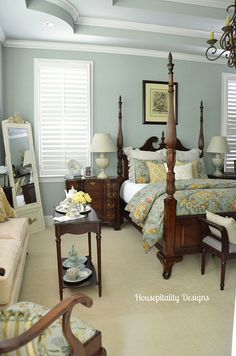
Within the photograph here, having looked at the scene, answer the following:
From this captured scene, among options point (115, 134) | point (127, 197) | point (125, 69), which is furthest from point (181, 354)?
point (125, 69)

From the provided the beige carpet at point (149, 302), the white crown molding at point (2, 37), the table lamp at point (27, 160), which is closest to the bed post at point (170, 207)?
the beige carpet at point (149, 302)

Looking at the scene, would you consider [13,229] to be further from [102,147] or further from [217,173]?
[217,173]

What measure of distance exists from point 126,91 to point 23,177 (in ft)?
7.63

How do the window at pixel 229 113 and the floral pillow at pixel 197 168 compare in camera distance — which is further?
the window at pixel 229 113

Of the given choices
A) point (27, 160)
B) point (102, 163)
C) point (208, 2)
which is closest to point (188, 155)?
point (102, 163)

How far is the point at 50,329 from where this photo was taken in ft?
4.49

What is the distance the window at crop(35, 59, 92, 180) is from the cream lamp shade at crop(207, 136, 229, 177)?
2266 mm

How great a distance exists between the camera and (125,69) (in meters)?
4.88

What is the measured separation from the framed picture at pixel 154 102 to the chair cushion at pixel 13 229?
2973 mm

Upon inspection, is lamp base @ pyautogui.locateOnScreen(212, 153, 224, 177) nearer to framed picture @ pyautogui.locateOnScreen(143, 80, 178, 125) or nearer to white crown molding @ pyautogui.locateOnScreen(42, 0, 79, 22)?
framed picture @ pyautogui.locateOnScreen(143, 80, 178, 125)

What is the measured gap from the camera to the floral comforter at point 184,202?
2.93 m

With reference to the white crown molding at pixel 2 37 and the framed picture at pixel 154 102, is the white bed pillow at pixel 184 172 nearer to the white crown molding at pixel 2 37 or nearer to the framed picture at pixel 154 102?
the framed picture at pixel 154 102

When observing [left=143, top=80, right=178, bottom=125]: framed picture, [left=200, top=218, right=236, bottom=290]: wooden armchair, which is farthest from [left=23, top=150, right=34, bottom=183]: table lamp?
[left=200, top=218, right=236, bottom=290]: wooden armchair

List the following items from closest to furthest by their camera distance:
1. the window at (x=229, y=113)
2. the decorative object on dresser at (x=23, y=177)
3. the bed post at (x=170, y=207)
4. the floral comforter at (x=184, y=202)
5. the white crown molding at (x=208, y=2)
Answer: the bed post at (x=170, y=207)
the floral comforter at (x=184, y=202)
the white crown molding at (x=208, y=2)
the decorative object on dresser at (x=23, y=177)
the window at (x=229, y=113)
